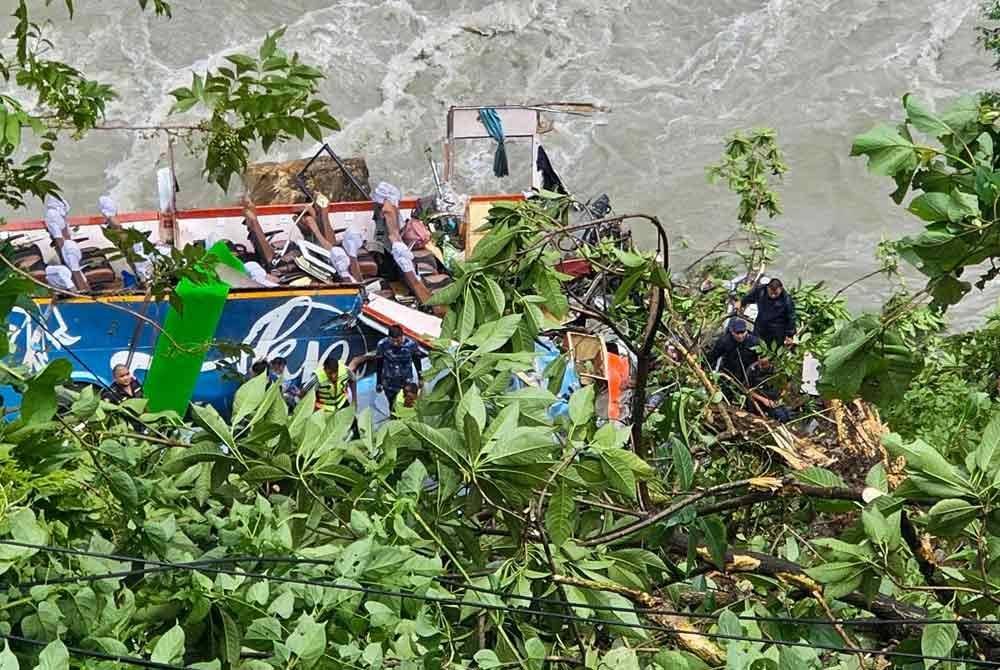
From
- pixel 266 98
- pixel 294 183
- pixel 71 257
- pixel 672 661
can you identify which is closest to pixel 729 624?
pixel 672 661

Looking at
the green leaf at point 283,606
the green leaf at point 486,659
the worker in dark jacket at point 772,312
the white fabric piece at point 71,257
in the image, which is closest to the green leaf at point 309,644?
the green leaf at point 283,606

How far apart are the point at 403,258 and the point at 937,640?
762cm

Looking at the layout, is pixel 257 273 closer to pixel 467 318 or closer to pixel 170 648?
pixel 467 318

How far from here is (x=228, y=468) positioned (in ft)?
7.41

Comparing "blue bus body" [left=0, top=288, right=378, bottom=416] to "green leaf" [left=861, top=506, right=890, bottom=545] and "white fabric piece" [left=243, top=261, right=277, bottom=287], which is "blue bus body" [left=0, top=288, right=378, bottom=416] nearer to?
"white fabric piece" [left=243, top=261, right=277, bottom=287]

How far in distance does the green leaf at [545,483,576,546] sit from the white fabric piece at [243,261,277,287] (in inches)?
266

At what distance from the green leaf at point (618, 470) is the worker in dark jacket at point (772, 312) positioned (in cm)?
446

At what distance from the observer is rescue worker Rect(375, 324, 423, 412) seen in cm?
777

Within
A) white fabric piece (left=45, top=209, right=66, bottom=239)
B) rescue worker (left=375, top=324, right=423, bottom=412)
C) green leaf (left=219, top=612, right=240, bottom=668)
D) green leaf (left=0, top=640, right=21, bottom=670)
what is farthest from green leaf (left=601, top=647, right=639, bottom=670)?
white fabric piece (left=45, top=209, right=66, bottom=239)

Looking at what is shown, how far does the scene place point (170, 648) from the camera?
5.66 ft

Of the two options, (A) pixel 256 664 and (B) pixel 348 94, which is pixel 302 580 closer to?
(A) pixel 256 664

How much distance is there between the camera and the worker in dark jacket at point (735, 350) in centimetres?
647

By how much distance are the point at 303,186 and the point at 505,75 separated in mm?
5485

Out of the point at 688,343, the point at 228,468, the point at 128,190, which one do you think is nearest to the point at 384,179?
the point at 128,190
